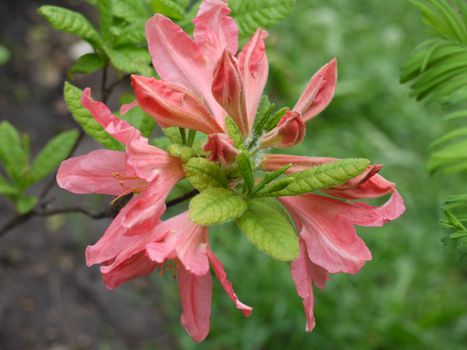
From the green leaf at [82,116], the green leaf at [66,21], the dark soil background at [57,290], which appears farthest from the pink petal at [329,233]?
the dark soil background at [57,290]

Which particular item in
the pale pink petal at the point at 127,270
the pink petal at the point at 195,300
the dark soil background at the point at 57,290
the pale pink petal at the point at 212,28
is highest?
the pale pink petal at the point at 212,28

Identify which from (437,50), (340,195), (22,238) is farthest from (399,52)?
(340,195)

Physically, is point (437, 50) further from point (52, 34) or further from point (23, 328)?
point (52, 34)

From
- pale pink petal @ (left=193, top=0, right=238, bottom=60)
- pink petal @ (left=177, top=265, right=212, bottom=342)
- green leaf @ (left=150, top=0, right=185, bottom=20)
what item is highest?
pale pink petal @ (left=193, top=0, right=238, bottom=60)

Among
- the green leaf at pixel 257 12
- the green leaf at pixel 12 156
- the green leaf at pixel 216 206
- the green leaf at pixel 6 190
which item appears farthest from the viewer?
the green leaf at pixel 12 156

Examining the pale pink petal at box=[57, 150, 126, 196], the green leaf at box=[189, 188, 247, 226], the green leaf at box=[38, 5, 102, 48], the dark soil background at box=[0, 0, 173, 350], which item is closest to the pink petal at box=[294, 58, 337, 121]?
the green leaf at box=[189, 188, 247, 226]

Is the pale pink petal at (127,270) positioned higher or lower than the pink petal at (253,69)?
lower

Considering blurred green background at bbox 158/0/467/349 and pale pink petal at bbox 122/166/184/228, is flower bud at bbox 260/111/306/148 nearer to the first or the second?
pale pink petal at bbox 122/166/184/228

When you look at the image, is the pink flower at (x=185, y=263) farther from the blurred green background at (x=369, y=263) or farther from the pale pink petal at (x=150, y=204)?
the blurred green background at (x=369, y=263)
